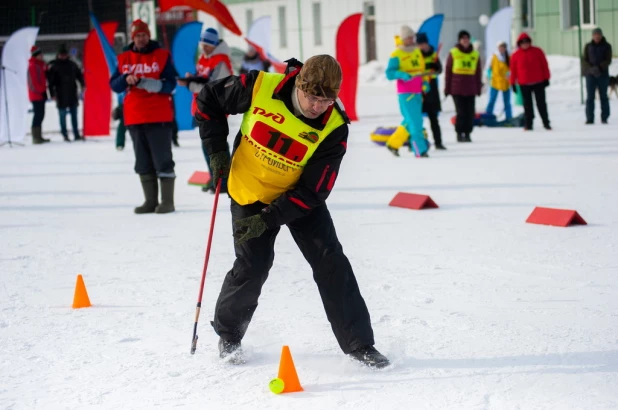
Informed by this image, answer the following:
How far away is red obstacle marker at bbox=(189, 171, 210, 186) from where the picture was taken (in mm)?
10306

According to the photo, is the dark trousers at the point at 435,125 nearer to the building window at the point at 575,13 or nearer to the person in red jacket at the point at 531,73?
the person in red jacket at the point at 531,73

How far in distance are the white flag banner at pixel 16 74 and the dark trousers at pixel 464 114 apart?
770 centimetres

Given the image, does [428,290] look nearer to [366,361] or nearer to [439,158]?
[366,361]

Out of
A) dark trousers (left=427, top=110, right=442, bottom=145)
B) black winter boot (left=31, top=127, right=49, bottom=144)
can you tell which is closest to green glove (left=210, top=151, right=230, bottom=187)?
dark trousers (left=427, top=110, right=442, bottom=145)

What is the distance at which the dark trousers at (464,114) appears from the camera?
14.1 metres

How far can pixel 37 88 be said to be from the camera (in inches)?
672

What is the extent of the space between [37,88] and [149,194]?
911cm

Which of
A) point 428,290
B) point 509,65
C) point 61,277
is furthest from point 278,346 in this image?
point 509,65

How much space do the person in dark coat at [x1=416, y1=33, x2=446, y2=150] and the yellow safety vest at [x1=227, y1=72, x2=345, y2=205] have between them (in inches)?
344

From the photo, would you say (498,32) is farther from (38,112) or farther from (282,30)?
(282,30)

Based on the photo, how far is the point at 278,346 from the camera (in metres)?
4.61

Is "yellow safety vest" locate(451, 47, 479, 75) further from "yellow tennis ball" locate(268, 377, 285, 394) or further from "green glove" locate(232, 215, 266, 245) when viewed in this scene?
"yellow tennis ball" locate(268, 377, 285, 394)

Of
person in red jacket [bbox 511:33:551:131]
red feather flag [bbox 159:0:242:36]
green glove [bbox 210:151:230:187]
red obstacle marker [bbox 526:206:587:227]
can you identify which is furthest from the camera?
person in red jacket [bbox 511:33:551:131]

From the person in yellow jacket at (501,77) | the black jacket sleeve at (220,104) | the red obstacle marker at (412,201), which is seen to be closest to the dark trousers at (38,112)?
the person in yellow jacket at (501,77)
